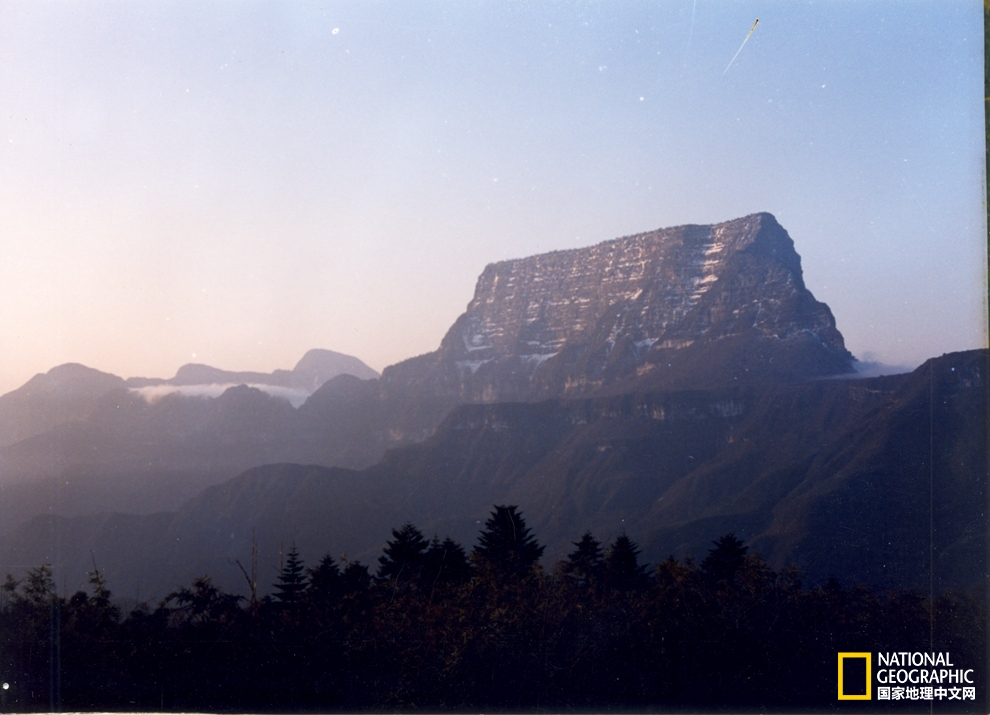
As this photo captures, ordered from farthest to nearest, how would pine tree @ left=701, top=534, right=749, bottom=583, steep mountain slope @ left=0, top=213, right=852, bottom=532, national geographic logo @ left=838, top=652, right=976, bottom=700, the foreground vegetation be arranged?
steep mountain slope @ left=0, top=213, right=852, bottom=532, pine tree @ left=701, top=534, right=749, bottom=583, the foreground vegetation, national geographic logo @ left=838, top=652, right=976, bottom=700

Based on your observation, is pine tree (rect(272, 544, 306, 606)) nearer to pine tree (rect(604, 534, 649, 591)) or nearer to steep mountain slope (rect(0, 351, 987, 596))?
steep mountain slope (rect(0, 351, 987, 596))

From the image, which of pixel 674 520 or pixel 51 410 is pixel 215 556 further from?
pixel 674 520

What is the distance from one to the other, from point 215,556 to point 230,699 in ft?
4.54

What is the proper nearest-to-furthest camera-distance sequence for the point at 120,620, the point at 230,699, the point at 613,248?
the point at 230,699 < the point at 120,620 < the point at 613,248

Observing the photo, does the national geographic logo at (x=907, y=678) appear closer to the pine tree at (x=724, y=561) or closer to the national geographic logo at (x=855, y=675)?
the national geographic logo at (x=855, y=675)

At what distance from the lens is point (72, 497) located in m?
6.98

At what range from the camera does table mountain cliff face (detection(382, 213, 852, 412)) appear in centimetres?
738

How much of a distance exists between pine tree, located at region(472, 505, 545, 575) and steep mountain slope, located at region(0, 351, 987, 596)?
16 centimetres

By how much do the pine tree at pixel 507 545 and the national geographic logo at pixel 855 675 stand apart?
8.09ft

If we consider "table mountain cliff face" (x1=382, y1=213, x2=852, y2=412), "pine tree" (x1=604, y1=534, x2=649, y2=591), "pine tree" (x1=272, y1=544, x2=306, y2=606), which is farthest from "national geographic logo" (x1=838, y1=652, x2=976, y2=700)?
"pine tree" (x1=272, y1=544, x2=306, y2=606)

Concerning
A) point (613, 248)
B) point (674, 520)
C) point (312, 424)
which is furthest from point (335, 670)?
point (613, 248)

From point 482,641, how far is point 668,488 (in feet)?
8.50

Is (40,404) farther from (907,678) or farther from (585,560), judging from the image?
(907,678)

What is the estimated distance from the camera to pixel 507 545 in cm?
662
